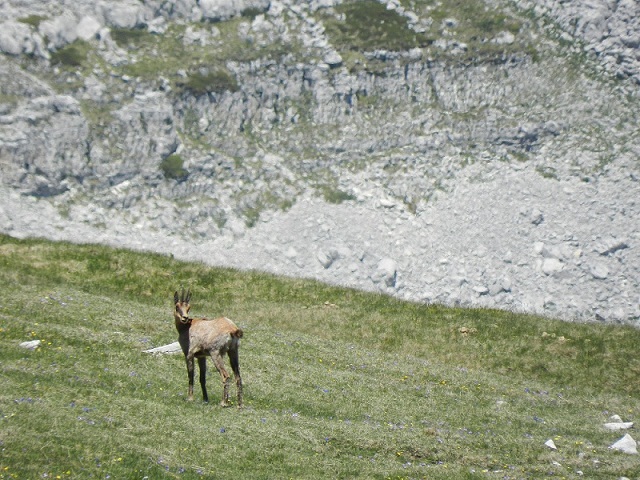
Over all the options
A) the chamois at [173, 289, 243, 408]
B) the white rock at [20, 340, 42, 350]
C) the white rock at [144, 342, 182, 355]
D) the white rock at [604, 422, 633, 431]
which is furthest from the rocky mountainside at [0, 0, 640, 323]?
the chamois at [173, 289, 243, 408]

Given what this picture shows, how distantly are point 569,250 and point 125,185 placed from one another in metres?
75.7

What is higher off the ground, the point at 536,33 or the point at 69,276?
the point at 536,33

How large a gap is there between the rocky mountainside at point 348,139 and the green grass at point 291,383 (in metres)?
74.2

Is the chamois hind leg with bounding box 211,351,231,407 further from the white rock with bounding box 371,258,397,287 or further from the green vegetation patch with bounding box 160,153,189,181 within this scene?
the green vegetation patch with bounding box 160,153,189,181

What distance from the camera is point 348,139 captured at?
14212cm

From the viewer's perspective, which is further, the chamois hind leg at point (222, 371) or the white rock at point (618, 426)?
the white rock at point (618, 426)

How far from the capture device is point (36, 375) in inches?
888

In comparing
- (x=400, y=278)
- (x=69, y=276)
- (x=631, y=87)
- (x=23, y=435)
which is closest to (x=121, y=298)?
(x=69, y=276)

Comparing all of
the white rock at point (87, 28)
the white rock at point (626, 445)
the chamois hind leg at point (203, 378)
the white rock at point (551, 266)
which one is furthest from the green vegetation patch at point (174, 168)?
the white rock at point (626, 445)

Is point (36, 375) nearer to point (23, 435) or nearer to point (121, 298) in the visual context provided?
point (23, 435)

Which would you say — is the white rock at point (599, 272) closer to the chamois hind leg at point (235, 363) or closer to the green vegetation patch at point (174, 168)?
the green vegetation patch at point (174, 168)

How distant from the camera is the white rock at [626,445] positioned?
23.7 meters

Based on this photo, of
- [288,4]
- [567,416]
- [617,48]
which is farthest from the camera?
[288,4]

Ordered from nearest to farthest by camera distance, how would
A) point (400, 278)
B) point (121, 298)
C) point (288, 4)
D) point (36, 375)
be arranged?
point (36, 375)
point (121, 298)
point (400, 278)
point (288, 4)
